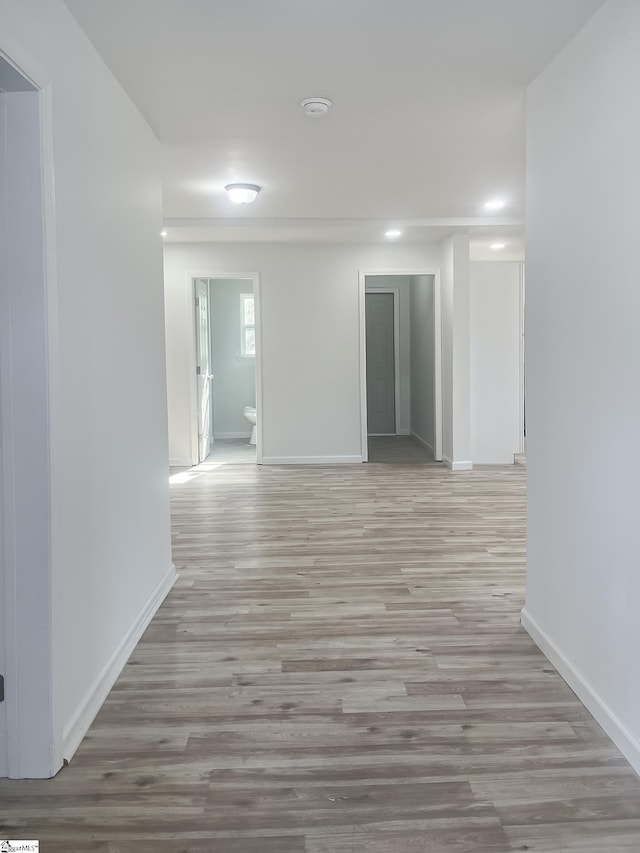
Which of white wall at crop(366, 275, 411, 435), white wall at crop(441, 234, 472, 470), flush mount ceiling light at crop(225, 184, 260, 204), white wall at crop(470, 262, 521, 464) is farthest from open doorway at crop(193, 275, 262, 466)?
flush mount ceiling light at crop(225, 184, 260, 204)

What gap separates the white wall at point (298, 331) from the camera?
281 inches

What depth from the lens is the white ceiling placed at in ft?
7.46

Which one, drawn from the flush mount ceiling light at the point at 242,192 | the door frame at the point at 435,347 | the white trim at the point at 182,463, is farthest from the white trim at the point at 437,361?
the flush mount ceiling light at the point at 242,192

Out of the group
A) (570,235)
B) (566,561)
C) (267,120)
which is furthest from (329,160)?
(566,561)

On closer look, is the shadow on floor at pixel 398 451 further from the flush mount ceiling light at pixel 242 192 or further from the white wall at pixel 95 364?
the white wall at pixel 95 364

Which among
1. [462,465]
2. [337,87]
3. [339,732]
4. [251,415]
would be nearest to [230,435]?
Result: [251,415]

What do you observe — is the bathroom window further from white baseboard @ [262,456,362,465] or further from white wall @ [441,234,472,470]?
white wall @ [441,234,472,470]

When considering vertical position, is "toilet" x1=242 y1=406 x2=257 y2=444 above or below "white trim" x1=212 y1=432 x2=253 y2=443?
above

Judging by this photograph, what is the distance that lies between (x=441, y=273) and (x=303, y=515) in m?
3.57

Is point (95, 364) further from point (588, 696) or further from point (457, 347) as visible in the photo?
point (457, 347)

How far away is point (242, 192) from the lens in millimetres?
4672

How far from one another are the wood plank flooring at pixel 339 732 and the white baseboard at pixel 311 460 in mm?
3457

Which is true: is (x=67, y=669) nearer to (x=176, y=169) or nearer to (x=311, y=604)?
(x=311, y=604)

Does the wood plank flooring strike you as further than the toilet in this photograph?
No
